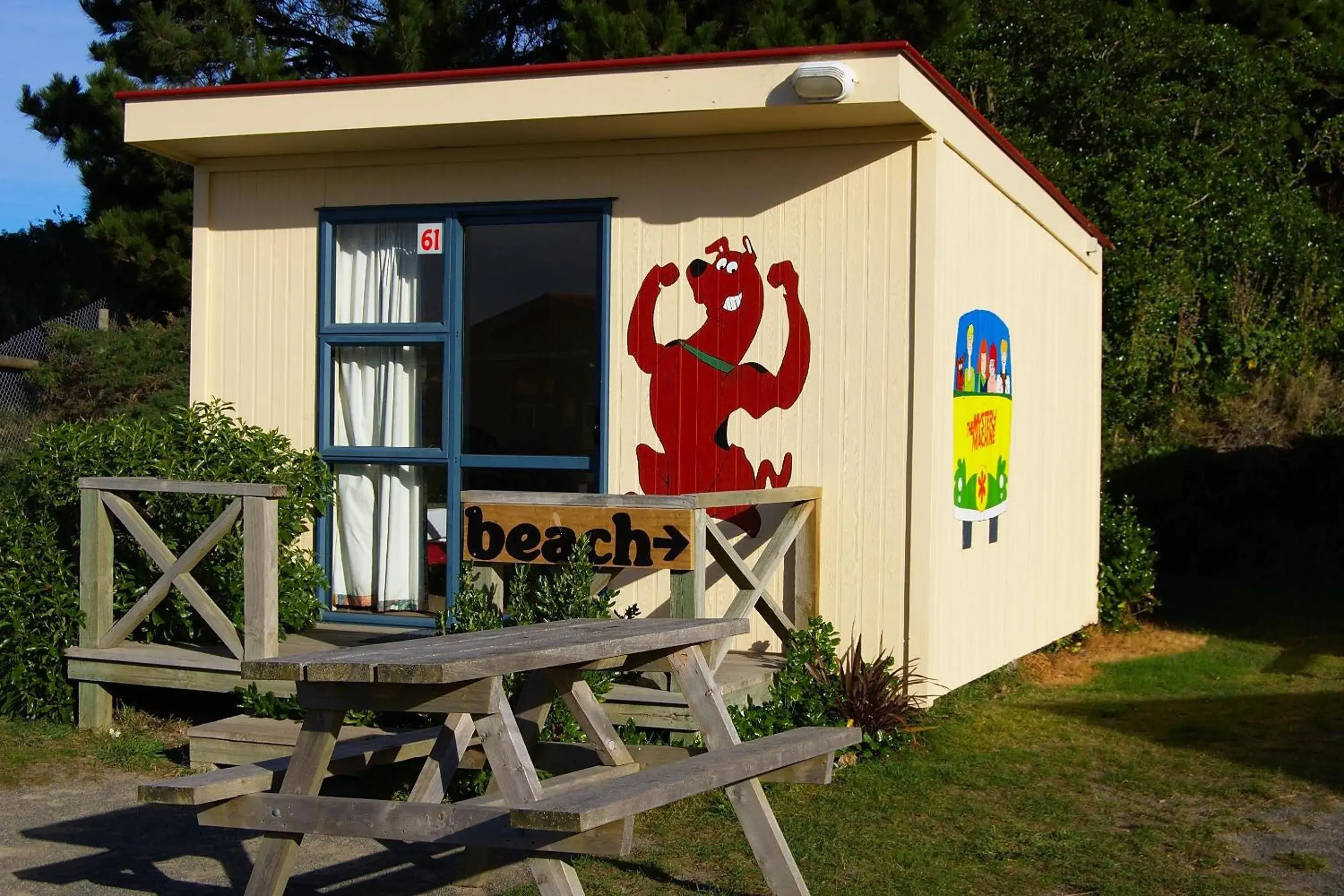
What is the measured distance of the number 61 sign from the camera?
8.31 metres

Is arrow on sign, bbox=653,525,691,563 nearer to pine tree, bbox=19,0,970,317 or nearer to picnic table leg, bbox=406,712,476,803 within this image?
picnic table leg, bbox=406,712,476,803

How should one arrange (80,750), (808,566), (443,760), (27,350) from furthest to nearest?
1. (27,350)
2. (808,566)
3. (80,750)
4. (443,760)

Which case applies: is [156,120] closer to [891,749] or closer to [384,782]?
[384,782]

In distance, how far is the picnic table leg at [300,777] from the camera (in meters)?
4.39

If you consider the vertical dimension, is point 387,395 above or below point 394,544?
above

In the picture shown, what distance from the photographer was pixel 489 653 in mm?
4234

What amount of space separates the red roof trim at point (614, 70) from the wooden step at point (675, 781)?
3.15m

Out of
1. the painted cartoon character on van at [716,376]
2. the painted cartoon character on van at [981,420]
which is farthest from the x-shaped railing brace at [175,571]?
the painted cartoon character on van at [981,420]

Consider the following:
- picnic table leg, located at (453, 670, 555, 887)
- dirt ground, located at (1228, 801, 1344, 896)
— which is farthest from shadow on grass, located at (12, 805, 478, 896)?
dirt ground, located at (1228, 801, 1344, 896)

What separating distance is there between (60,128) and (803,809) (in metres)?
11.9

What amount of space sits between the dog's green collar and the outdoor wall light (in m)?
1.44

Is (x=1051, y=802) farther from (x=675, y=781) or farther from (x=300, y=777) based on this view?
(x=300, y=777)

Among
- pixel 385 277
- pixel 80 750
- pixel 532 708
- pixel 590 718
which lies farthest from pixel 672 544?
pixel 80 750

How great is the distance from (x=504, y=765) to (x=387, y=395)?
464cm
